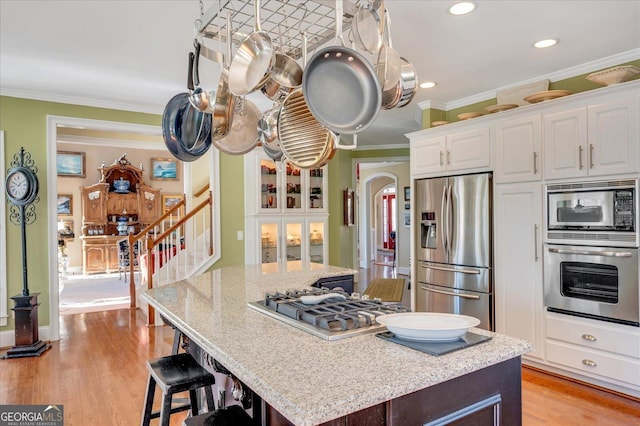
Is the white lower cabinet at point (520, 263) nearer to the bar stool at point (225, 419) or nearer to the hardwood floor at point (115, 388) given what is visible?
the hardwood floor at point (115, 388)

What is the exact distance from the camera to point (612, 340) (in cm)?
288

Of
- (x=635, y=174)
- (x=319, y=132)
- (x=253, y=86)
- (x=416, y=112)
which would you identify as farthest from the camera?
(x=416, y=112)

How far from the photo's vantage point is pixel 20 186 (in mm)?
3918

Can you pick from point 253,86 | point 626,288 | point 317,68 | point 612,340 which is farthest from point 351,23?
point 612,340

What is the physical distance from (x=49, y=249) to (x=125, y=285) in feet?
12.6

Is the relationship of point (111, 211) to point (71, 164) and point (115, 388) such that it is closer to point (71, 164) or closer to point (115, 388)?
point (71, 164)

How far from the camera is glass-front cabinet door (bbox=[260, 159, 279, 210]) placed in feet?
16.6

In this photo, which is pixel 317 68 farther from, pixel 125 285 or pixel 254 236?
pixel 125 285

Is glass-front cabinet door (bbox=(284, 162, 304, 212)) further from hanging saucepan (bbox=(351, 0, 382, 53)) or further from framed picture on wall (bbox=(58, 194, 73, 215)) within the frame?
framed picture on wall (bbox=(58, 194, 73, 215))

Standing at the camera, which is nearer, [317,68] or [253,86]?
[317,68]

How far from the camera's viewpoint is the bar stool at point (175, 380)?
172 cm

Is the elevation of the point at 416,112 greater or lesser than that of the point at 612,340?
greater

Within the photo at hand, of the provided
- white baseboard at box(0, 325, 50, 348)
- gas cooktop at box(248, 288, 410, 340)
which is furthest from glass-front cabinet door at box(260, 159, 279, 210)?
gas cooktop at box(248, 288, 410, 340)

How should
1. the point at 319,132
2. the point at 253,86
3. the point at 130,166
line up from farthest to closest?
the point at 130,166 < the point at 319,132 < the point at 253,86
